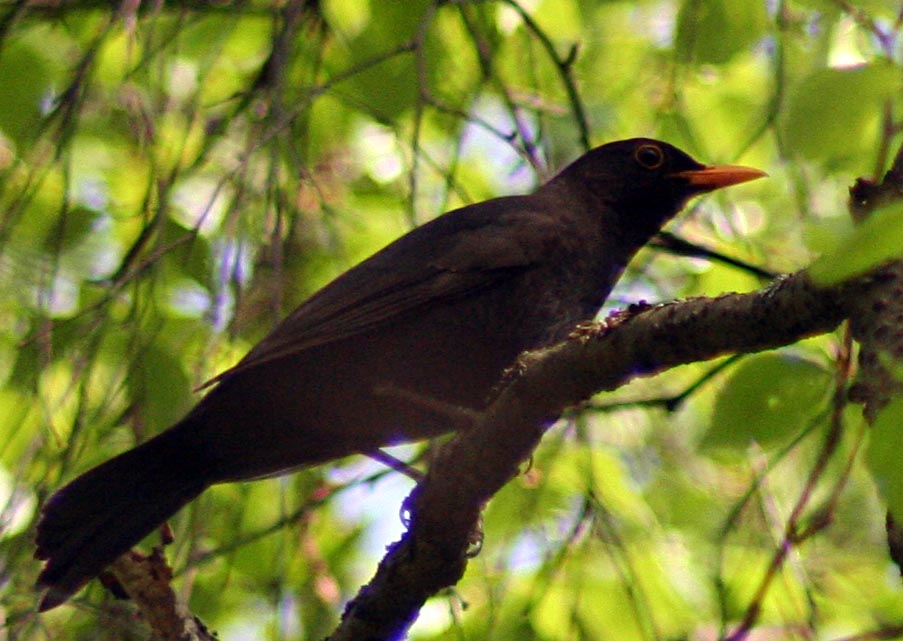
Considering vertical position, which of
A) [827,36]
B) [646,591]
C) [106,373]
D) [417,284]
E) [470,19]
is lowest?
[646,591]

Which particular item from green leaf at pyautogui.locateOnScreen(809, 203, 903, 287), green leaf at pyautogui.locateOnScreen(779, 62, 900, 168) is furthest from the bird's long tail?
green leaf at pyautogui.locateOnScreen(809, 203, 903, 287)

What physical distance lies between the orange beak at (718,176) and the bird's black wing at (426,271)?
0.69 meters

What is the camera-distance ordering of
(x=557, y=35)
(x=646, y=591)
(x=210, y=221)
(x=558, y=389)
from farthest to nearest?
(x=557, y=35)
(x=210, y=221)
(x=646, y=591)
(x=558, y=389)

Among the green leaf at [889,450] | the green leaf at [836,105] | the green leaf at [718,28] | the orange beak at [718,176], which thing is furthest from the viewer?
the orange beak at [718,176]

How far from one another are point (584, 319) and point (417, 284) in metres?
0.60

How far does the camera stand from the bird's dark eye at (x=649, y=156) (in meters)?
4.83

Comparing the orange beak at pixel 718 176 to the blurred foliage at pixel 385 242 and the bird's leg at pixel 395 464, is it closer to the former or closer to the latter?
the blurred foliage at pixel 385 242

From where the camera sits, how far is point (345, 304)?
4.11 m

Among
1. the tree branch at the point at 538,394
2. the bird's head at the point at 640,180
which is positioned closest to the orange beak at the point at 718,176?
the bird's head at the point at 640,180

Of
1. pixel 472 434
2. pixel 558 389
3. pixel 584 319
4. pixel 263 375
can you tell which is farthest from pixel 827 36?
pixel 263 375

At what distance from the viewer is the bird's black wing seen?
407 centimetres

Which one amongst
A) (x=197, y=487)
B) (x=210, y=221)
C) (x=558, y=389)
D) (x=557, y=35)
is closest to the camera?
(x=558, y=389)

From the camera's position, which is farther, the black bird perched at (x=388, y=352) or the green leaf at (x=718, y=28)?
the black bird perched at (x=388, y=352)

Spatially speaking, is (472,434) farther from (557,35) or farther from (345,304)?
(557,35)
